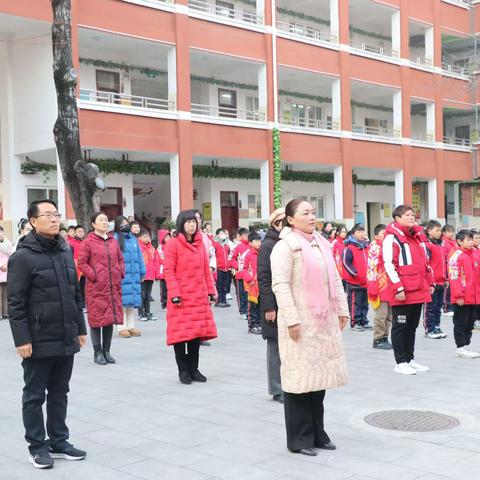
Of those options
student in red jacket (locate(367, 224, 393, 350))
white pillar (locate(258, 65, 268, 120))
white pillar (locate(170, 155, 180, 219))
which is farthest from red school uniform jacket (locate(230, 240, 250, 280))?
white pillar (locate(258, 65, 268, 120))

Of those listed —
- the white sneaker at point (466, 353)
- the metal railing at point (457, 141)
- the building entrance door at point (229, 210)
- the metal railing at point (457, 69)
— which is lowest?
the white sneaker at point (466, 353)

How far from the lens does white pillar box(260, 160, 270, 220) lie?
2623cm

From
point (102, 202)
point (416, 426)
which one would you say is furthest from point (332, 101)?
point (416, 426)

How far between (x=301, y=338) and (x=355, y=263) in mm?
7003

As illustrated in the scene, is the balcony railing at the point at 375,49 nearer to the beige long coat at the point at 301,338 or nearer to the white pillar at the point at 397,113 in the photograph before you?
the white pillar at the point at 397,113

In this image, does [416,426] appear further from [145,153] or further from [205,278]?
[145,153]

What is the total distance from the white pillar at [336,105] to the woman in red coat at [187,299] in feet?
72.3

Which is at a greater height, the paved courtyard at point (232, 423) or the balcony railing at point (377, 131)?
the balcony railing at point (377, 131)

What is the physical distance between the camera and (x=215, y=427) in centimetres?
605

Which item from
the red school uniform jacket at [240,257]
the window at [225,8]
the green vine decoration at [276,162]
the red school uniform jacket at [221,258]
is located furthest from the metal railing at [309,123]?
the red school uniform jacket at [240,257]

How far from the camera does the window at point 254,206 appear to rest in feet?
94.5

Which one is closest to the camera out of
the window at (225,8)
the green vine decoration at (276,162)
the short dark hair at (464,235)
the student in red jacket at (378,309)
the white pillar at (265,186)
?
the short dark hair at (464,235)

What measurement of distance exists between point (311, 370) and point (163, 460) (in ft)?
4.25

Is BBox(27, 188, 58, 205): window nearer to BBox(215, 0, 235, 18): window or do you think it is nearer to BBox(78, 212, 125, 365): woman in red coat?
BBox(215, 0, 235, 18): window
